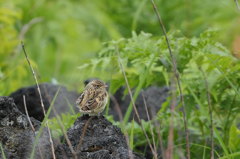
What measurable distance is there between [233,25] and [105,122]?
5.59 metres

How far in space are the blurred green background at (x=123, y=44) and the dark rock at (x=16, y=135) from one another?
1.27 m

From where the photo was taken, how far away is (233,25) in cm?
898

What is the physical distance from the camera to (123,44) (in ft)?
16.6

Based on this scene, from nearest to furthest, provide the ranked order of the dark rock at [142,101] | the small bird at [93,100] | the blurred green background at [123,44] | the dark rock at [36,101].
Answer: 1. the small bird at [93,100]
2. the blurred green background at [123,44]
3. the dark rock at [36,101]
4. the dark rock at [142,101]

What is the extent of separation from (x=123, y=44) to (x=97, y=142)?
5.19 feet

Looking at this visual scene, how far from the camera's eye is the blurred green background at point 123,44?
4.81m

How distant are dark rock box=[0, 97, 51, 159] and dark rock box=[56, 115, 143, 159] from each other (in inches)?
4.8

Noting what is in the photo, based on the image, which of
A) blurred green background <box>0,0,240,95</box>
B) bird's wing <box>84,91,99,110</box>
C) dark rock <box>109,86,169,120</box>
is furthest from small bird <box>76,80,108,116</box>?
blurred green background <box>0,0,240,95</box>

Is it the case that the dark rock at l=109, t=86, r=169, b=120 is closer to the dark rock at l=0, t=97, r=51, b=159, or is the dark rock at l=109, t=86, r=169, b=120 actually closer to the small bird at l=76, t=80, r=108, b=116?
the small bird at l=76, t=80, r=108, b=116

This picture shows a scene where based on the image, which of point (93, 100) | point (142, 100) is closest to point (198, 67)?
point (93, 100)

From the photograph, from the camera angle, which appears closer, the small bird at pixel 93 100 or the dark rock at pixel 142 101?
the small bird at pixel 93 100

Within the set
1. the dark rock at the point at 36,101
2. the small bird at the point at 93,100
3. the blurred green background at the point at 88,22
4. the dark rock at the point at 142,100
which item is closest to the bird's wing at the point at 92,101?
the small bird at the point at 93,100

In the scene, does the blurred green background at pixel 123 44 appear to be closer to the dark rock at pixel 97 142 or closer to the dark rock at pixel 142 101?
the dark rock at pixel 142 101

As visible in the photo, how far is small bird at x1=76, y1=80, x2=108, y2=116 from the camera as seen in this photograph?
157 inches
